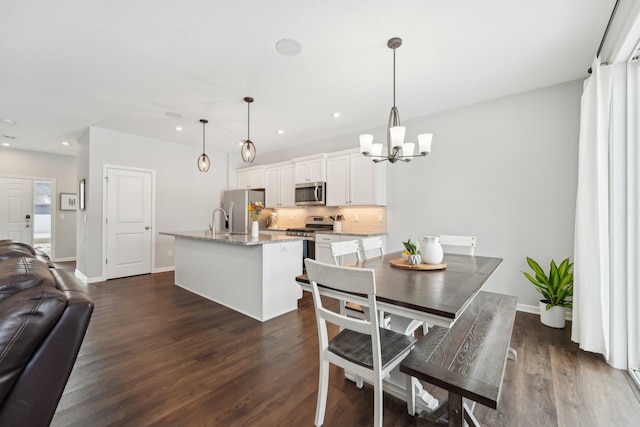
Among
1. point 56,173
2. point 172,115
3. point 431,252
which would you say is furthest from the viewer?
point 56,173

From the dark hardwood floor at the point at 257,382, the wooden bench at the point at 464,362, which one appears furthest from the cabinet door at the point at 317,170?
the wooden bench at the point at 464,362

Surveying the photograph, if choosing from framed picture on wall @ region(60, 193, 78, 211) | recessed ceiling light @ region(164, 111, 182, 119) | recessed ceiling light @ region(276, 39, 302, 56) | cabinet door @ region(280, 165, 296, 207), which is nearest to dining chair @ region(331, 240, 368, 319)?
recessed ceiling light @ region(276, 39, 302, 56)

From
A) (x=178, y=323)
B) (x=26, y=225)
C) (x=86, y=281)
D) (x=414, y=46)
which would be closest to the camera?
(x=414, y=46)

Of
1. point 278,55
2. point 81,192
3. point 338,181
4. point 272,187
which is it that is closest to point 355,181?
point 338,181

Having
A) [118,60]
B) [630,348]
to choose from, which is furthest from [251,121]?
[630,348]

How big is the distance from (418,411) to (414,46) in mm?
2804

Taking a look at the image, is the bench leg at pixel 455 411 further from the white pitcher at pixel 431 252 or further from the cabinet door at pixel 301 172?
the cabinet door at pixel 301 172

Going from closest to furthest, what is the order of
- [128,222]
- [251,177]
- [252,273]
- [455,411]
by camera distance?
1. [455,411]
2. [252,273]
3. [128,222]
4. [251,177]

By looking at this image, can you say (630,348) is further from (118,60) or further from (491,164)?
(118,60)

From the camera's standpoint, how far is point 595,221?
231 centimetres

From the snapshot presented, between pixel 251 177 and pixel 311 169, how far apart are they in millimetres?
1949

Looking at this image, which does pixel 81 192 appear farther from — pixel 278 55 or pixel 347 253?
pixel 347 253

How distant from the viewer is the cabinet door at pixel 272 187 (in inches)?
235

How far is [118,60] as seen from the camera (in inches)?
103
